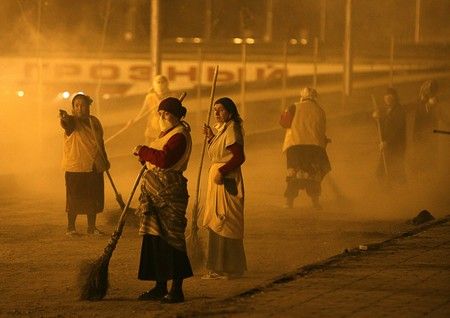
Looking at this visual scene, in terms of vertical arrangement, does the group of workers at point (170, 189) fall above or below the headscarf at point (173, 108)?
below

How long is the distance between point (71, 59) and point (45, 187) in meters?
17.7

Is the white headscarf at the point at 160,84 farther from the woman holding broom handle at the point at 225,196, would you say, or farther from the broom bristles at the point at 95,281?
the broom bristles at the point at 95,281

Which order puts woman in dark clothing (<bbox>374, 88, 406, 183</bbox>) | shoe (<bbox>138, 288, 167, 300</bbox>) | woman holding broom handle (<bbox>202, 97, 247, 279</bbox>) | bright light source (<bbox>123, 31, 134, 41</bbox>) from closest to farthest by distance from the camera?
1. shoe (<bbox>138, 288, 167, 300</bbox>)
2. woman holding broom handle (<bbox>202, 97, 247, 279</bbox>)
3. woman in dark clothing (<bbox>374, 88, 406, 183</bbox>)
4. bright light source (<bbox>123, 31, 134, 41</bbox>)

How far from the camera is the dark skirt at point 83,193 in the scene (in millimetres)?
13125

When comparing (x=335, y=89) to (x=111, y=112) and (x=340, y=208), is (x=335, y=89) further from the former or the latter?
(x=340, y=208)

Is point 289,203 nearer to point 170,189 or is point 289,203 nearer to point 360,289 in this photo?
point 360,289


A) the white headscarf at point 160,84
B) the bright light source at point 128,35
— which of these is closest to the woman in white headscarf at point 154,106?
the white headscarf at point 160,84

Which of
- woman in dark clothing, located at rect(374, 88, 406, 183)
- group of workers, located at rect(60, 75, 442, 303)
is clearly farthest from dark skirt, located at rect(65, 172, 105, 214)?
woman in dark clothing, located at rect(374, 88, 406, 183)

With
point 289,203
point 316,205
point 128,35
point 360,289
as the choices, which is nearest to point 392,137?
point 316,205

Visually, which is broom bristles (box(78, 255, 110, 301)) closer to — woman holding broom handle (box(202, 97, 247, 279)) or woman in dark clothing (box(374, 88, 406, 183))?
woman holding broom handle (box(202, 97, 247, 279))

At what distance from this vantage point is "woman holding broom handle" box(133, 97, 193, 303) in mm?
9125

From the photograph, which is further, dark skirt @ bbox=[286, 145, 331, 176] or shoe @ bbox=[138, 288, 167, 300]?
dark skirt @ bbox=[286, 145, 331, 176]

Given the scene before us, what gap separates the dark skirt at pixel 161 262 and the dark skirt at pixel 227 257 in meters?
1.04

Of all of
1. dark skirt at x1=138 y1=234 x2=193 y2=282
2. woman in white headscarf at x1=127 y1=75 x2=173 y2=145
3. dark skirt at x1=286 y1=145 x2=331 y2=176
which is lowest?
dark skirt at x1=138 y1=234 x2=193 y2=282
